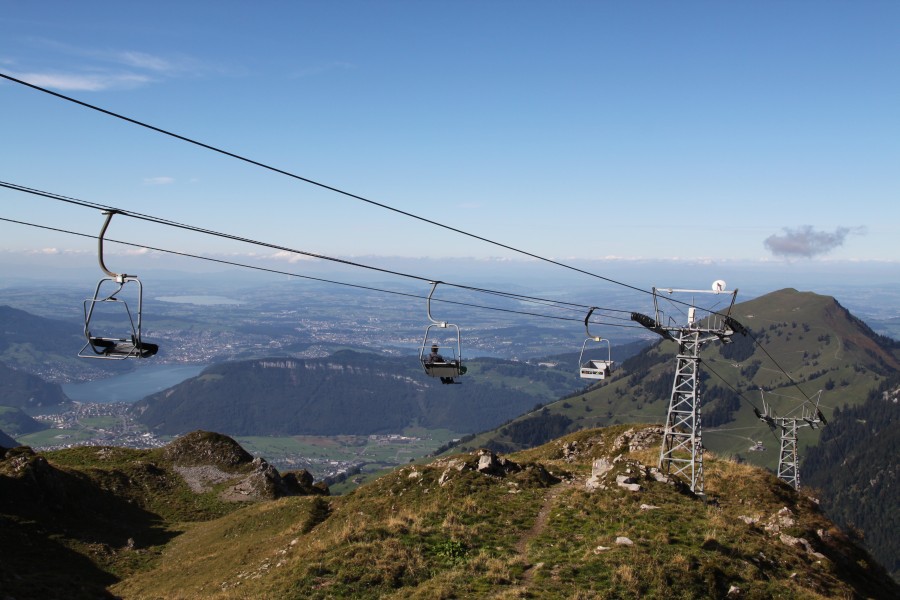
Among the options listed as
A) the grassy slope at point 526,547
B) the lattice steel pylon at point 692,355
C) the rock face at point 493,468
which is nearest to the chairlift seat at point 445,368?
the grassy slope at point 526,547

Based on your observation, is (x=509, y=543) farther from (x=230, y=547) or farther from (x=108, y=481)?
(x=108, y=481)

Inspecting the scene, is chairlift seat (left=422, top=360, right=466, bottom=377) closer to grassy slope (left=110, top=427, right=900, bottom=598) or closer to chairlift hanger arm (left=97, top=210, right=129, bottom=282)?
grassy slope (left=110, top=427, right=900, bottom=598)

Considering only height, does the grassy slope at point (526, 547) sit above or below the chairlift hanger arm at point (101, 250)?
below

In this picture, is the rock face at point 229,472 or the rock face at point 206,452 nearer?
the rock face at point 229,472

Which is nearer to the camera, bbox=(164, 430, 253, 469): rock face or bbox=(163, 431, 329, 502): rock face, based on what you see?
bbox=(163, 431, 329, 502): rock face

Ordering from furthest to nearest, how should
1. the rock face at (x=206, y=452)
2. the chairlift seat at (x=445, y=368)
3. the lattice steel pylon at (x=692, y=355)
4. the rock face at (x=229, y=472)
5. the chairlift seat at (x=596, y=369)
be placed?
the rock face at (x=206, y=452)
the rock face at (x=229, y=472)
the lattice steel pylon at (x=692, y=355)
the chairlift seat at (x=596, y=369)
the chairlift seat at (x=445, y=368)

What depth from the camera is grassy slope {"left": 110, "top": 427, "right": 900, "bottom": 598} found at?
24314 millimetres

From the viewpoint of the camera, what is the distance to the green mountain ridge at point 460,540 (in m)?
24.7

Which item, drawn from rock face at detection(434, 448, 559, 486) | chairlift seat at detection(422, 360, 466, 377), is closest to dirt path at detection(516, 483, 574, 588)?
rock face at detection(434, 448, 559, 486)

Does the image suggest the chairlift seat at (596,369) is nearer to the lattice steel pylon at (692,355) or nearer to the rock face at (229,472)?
the lattice steel pylon at (692,355)

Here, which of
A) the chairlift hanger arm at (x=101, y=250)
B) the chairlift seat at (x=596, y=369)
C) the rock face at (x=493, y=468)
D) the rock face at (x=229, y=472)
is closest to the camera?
the chairlift hanger arm at (x=101, y=250)

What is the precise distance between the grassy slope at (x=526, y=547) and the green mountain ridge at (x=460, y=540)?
0.11 m

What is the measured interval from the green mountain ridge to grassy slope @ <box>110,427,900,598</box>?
0.11m

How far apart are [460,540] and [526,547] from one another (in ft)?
10.3
